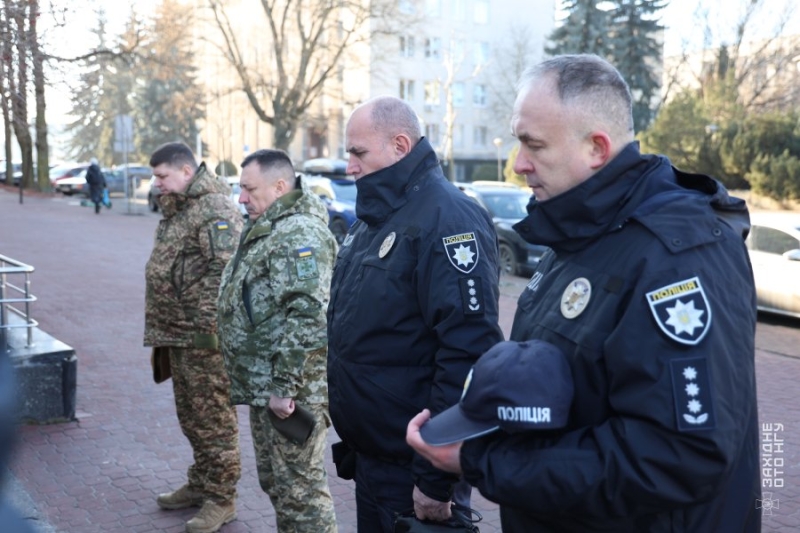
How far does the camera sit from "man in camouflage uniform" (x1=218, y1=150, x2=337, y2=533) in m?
3.75

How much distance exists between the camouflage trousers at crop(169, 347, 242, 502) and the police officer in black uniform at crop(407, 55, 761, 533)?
9.66ft

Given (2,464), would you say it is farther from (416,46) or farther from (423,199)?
(416,46)

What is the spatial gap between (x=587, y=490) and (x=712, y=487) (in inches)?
10.2

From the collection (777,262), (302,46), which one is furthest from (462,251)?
(302,46)

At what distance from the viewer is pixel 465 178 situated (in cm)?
6606

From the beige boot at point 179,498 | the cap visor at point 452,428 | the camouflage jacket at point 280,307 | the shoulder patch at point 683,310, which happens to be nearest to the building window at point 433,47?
the beige boot at point 179,498

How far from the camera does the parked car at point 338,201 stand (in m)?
18.8

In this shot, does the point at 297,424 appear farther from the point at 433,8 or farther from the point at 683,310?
the point at 433,8

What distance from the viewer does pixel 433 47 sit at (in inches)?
2504

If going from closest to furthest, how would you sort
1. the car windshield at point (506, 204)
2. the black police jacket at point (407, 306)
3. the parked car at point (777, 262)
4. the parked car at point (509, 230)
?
the black police jacket at point (407, 306)
the parked car at point (777, 262)
the parked car at point (509, 230)
the car windshield at point (506, 204)

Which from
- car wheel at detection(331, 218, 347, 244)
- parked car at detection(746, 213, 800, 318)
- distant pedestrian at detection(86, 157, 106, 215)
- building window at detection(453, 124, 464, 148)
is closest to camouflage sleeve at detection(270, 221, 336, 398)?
parked car at detection(746, 213, 800, 318)

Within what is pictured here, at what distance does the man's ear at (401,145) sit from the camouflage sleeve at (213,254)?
191 cm

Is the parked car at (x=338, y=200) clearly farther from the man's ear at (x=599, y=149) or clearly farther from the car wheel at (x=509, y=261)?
the man's ear at (x=599, y=149)

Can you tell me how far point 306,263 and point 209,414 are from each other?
1446mm
